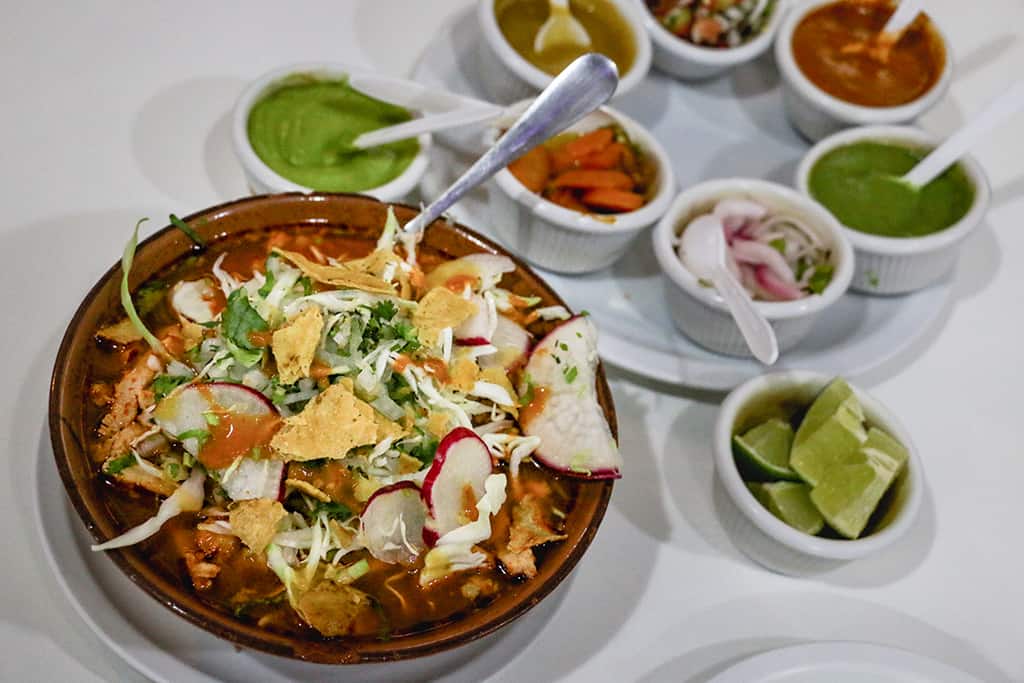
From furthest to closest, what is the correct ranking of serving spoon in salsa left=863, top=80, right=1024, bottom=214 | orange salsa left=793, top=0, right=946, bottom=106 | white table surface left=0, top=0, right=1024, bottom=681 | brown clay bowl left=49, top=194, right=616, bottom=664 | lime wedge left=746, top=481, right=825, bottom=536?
orange salsa left=793, top=0, right=946, bottom=106 → serving spoon in salsa left=863, top=80, right=1024, bottom=214 → lime wedge left=746, top=481, right=825, bottom=536 → white table surface left=0, top=0, right=1024, bottom=681 → brown clay bowl left=49, top=194, right=616, bottom=664

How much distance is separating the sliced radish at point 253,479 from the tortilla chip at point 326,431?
1.0 inches

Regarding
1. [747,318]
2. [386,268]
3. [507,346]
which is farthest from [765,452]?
[386,268]

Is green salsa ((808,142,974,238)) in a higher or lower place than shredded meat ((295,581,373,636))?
lower

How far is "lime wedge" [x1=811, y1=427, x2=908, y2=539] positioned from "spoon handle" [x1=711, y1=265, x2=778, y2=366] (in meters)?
0.26

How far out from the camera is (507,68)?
2625 millimetres

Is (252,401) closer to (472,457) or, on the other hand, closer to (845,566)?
(472,457)

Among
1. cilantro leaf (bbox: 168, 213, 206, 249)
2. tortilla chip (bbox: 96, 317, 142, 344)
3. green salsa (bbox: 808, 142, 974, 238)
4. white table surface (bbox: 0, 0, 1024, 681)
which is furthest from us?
green salsa (bbox: 808, 142, 974, 238)

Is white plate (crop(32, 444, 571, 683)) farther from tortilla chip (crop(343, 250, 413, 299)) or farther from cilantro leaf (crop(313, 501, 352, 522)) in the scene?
tortilla chip (crop(343, 250, 413, 299))

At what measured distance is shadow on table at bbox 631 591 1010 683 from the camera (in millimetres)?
1986

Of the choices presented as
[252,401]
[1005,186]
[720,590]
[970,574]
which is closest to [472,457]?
[252,401]

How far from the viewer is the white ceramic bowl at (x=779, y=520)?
6.59 feet

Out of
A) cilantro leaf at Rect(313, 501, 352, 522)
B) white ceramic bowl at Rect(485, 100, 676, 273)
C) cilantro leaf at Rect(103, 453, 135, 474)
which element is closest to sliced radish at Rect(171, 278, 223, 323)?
cilantro leaf at Rect(103, 453, 135, 474)

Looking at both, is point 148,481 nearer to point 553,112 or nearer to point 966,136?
point 553,112

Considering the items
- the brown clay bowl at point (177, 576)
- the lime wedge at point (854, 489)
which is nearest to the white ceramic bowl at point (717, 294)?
the lime wedge at point (854, 489)
